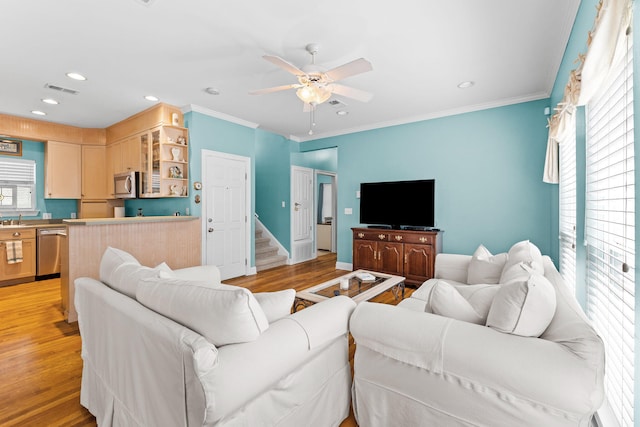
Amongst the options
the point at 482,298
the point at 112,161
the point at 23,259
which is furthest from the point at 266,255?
the point at 482,298

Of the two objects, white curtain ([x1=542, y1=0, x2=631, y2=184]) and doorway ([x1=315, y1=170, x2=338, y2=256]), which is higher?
white curtain ([x1=542, y1=0, x2=631, y2=184])

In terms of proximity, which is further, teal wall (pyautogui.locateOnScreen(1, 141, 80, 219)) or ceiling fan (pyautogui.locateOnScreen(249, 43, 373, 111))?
teal wall (pyautogui.locateOnScreen(1, 141, 80, 219))

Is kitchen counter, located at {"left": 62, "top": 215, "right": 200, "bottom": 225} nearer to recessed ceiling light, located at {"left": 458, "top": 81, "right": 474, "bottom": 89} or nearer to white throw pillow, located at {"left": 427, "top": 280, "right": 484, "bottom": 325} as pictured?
white throw pillow, located at {"left": 427, "top": 280, "right": 484, "bottom": 325}

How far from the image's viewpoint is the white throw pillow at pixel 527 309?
4.24 feet

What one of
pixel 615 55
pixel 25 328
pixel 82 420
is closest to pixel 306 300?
pixel 82 420

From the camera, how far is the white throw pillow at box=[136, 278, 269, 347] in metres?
1.20

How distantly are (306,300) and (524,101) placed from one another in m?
3.90

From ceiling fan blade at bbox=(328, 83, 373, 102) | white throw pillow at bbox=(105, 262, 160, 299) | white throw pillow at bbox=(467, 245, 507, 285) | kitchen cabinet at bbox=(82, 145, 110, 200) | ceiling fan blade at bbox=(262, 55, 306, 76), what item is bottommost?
white throw pillow at bbox=(467, 245, 507, 285)

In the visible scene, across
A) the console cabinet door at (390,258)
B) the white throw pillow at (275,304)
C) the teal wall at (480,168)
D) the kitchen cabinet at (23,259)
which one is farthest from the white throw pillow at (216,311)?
the kitchen cabinet at (23,259)

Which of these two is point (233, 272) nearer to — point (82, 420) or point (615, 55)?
point (82, 420)

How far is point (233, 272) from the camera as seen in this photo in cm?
507

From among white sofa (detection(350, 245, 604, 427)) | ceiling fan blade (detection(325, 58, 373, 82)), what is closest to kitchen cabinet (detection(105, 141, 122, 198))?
ceiling fan blade (detection(325, 58, 373, 82))

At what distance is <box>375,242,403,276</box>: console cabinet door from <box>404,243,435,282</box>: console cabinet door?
95mm

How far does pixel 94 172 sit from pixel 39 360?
13.4ft
